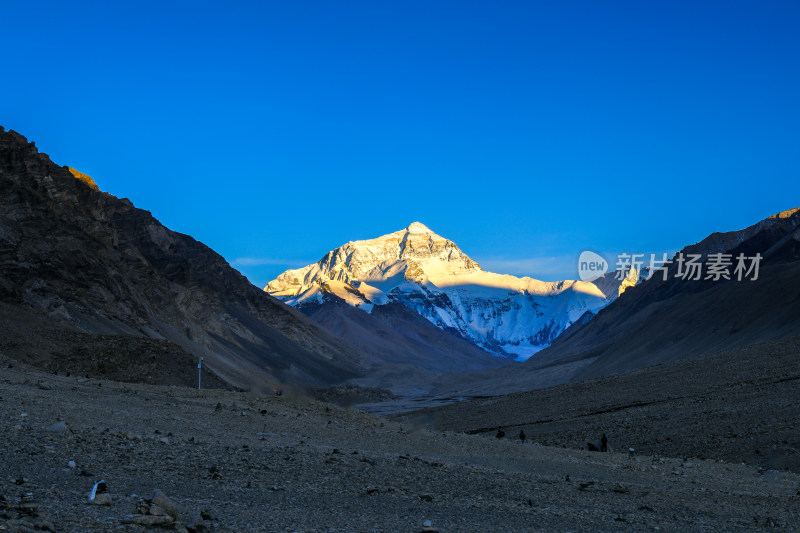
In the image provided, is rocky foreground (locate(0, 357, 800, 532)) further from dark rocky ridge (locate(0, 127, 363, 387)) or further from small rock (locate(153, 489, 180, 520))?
dark rocky ridge (locate(0, 127, 363, 387))

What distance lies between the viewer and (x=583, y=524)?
1127 cm

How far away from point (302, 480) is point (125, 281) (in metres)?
69.0

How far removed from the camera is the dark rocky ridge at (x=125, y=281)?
61.0 metres

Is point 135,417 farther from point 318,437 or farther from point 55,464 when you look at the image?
point 55,464

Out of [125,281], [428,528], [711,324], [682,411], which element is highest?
[711,324]

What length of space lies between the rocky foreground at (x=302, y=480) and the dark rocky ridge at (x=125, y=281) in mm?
28998

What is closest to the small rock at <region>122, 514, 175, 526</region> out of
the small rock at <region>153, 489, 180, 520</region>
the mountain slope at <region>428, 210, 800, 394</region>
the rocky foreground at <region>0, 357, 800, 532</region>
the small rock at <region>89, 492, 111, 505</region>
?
the rocky foreground at <region>0, 357, 800, 532</region>

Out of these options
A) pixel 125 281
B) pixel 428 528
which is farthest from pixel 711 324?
pixel 428 528

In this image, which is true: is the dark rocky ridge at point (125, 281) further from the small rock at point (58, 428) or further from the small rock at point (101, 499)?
the small rock at point (101, 499)

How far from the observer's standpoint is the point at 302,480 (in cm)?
1240

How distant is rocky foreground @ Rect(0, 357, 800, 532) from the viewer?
9.12 meters

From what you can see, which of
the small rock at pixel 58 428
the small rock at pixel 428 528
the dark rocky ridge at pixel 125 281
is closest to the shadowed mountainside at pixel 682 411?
the small rock at pixel 428 528

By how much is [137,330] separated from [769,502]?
57238 millimetres

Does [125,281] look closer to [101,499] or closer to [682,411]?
[682,411]
